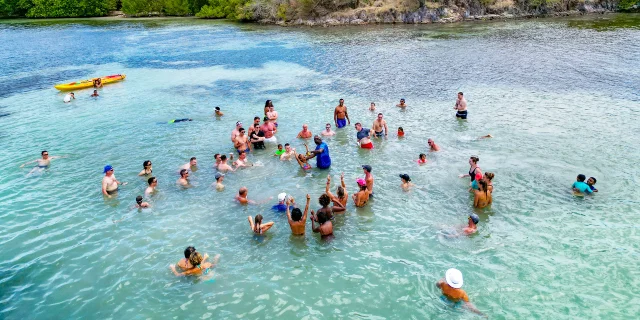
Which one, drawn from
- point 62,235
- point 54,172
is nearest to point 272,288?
point 62,235

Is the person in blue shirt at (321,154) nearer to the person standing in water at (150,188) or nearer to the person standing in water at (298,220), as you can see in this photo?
the person standing in water at (298,220)

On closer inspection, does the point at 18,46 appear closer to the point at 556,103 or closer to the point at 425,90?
the point at 425,90

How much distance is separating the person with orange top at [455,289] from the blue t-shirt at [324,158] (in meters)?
7.70

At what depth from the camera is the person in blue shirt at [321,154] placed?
15703 mm

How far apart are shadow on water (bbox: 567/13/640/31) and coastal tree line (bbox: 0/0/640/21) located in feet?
25.5

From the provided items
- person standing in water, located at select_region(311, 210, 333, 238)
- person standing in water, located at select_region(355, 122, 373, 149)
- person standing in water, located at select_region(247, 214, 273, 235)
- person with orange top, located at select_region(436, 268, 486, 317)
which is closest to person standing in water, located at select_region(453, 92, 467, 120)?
Result: person standing in water, located at select_region(355, 122, 373, 149)

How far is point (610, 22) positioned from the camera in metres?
50.2

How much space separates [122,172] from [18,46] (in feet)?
163

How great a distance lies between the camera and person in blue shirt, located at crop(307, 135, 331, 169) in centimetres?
1570

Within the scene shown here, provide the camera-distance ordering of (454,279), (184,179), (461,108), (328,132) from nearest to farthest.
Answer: (454,279), (184,179), (328,132), (461,108)

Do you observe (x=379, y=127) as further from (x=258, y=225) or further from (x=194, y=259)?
(x=194, y=259)

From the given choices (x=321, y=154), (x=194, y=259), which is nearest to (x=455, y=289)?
(x=194, y=259)

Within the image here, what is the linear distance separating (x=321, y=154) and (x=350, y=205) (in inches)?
123

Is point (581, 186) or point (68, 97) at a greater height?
point (68, 97)
